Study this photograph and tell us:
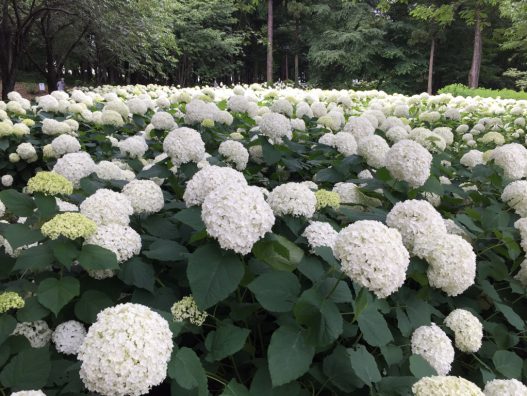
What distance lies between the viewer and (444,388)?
4.10 ft

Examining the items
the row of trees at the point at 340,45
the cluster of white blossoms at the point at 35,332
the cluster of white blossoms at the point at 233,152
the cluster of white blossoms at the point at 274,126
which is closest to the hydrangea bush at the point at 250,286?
the cluster of white blossoms at the point at 35,332

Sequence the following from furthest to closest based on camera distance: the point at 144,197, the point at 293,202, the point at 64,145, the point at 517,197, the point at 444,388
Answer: the point at 64,145 → the point at 517,197 → the point at 144,197 → the point at 293,202 → the point at 444,388

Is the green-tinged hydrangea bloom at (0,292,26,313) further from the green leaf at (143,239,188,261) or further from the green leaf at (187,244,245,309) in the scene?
the green leaf at (187,244,245,309)

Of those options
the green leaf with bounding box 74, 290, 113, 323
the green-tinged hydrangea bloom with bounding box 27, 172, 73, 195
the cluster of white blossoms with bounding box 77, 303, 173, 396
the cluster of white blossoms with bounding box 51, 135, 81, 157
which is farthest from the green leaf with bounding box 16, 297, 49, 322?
the cluster of white blossoms with bounding box 51, 135, 81, 157

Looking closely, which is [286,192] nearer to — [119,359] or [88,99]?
[119,359]

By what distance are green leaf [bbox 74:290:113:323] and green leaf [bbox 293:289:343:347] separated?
677mm

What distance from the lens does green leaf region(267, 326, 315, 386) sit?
1.28 meters

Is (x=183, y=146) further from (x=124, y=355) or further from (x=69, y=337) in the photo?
(x=124, y=355)

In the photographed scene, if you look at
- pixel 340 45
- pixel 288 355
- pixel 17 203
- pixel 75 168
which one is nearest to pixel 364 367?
pixel 288 355

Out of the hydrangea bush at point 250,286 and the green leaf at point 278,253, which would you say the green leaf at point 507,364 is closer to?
the hydrangea bush at point 250,286

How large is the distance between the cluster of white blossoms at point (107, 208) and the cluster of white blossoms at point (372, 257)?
0.90 meters

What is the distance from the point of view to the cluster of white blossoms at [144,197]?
1.96 meters

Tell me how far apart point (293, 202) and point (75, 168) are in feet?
4.25

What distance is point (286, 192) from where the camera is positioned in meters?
1.82
